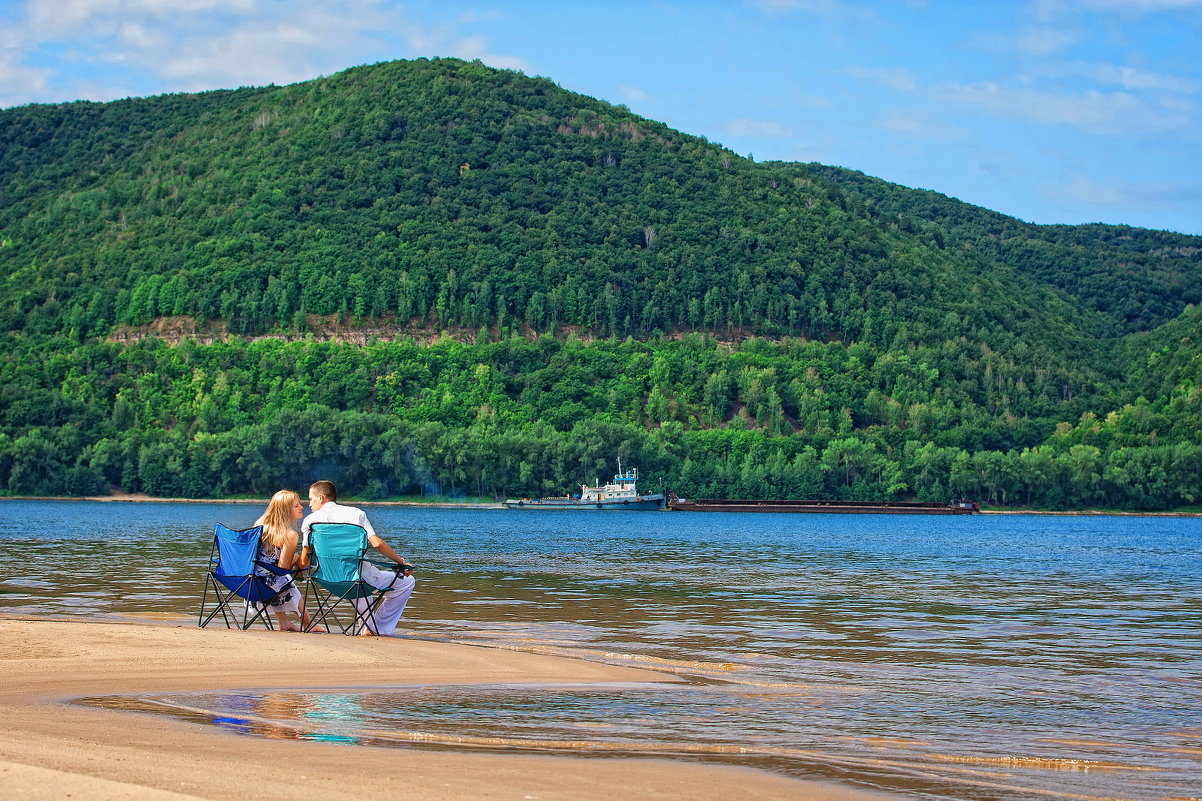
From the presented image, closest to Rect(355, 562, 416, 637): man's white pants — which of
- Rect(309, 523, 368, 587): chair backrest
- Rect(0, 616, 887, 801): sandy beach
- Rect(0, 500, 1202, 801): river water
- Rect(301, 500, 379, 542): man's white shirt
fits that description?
Rect(309, 523, 368, 587): chair backrest

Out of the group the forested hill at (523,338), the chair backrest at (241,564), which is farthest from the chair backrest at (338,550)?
the forested hill at (523,338)

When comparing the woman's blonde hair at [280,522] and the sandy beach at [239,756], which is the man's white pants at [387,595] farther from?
the sandy beach at [239,756]

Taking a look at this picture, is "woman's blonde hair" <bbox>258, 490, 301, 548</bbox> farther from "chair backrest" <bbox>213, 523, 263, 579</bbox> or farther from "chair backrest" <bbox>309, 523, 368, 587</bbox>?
"chair backrest" <bbox>309, 523, 368, 587</bbox>

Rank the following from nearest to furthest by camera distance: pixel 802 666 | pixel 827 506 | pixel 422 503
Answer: pixel 802 666
pixel 827 506
pixel 422 503

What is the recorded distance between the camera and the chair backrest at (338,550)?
16.2 meters

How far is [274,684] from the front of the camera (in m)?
12.5

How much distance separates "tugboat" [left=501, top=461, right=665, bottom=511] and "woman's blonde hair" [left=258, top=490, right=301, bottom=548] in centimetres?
10401

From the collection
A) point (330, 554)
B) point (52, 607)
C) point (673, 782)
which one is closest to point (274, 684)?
point (330, 554)

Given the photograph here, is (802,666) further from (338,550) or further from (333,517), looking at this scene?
(333,517)

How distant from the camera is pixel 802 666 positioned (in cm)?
1576

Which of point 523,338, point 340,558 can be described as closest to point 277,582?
point 340,558

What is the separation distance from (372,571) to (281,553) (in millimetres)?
1189

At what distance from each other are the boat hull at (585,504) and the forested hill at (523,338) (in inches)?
156

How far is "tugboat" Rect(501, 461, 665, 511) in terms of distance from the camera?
12162cm
